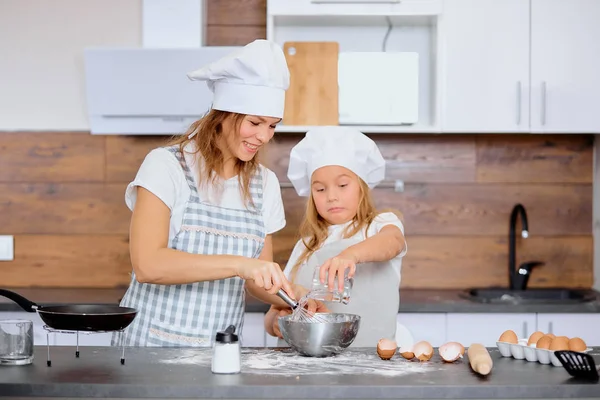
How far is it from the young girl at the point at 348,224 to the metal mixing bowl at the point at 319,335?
0.45m

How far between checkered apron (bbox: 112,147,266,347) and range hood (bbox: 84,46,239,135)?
0.95 m

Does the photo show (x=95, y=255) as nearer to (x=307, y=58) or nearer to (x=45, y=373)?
(x=307, y=58)

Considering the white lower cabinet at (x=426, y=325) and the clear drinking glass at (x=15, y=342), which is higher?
the clear drinking glass at (x=15, y=342)

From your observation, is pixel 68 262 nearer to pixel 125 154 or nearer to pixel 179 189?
pixel 125 154

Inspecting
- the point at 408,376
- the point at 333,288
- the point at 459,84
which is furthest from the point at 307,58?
the point at 408,376

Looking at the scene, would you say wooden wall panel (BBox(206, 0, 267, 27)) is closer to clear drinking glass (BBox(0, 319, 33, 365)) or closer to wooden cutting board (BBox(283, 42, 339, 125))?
wooden cutting board (BBox(283, 42, 339, 125))

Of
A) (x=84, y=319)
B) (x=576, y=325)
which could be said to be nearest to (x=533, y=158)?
(x=576, y=325)

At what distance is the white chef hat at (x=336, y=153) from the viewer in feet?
8.34

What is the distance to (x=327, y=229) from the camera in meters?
2.59

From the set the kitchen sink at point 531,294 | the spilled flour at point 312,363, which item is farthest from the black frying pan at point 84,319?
the kitchen sink at point 531,294

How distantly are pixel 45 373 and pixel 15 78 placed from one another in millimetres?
2116

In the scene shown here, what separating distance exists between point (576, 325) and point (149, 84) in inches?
71.0

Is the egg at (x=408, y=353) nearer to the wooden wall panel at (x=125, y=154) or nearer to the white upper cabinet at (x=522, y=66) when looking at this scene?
the white upper cabinet at (x=522, y=66)

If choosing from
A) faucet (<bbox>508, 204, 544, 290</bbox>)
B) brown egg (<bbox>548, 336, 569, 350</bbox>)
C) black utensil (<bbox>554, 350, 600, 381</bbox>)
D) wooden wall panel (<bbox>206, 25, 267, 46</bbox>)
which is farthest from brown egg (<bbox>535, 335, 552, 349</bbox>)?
wooden wall panel (<bbox>206, 25, 267, 46</bbox>)
